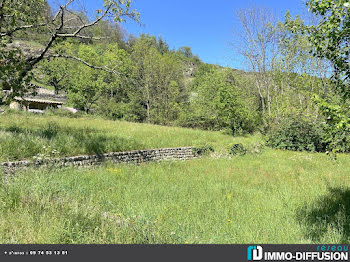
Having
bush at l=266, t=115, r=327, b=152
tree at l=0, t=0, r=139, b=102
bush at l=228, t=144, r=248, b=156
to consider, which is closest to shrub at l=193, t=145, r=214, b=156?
bush at l=228, t=144, r=248, b=156

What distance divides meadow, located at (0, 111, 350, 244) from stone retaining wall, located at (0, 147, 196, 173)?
0.46 metres

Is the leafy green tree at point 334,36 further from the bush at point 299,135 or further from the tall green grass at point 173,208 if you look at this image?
the bush at point 299,135

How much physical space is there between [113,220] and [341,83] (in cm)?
466

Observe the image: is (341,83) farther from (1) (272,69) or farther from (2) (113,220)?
(1) (272,69)

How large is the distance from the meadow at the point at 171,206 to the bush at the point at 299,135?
746 centimetres

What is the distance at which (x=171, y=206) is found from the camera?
5.21m

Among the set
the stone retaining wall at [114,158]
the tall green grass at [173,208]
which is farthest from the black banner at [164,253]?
the stone retaining wall at [114,158]

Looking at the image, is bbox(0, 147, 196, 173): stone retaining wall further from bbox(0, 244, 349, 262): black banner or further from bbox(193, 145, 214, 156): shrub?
bbox(0, 244, 349, 262): black banner

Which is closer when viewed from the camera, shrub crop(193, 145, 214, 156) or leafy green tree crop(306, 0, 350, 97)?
leafy green tree crop(306, 0, 350, 97)

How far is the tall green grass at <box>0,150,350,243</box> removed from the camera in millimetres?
3270

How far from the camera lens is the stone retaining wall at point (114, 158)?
22.6 ft

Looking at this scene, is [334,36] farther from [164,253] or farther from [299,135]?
[299,135]

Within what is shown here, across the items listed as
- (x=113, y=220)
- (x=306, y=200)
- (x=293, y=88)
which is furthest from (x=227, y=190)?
(x=293, y=88)

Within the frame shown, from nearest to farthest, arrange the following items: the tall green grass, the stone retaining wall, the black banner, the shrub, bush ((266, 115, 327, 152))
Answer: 1. the black banner
2. the tall green grass
3. the stone retaining wall
4. the shrub
5. bush ((266, 115, 327, 152))
